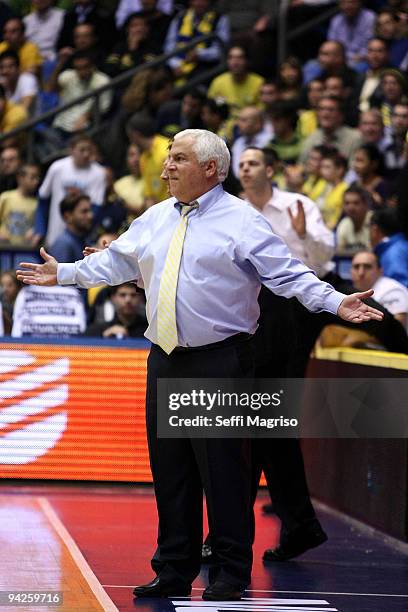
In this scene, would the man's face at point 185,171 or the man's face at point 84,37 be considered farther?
the man's face at point 84,37

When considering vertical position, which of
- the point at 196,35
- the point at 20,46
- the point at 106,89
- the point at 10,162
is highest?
the point at 196,35

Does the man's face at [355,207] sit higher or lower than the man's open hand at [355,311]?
higher

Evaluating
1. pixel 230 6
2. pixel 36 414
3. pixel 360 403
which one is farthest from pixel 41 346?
pixel 230 6

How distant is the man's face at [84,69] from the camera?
17.3 metres

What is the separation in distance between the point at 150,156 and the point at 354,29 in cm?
343

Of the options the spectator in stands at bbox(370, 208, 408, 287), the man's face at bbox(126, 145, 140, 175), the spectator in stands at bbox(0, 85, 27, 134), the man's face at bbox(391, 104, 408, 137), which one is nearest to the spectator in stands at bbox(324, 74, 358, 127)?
the man's face at bbox(391, 104, 408, 137)

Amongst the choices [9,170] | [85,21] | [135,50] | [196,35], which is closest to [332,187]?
[9,170]

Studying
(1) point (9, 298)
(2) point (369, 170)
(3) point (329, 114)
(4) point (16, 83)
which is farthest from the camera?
(4) point (16, 83)

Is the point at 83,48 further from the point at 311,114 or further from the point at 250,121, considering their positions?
the point at 311,114

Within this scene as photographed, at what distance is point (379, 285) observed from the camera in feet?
32.4

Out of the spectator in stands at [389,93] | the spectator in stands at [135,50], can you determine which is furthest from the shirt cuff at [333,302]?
the spectator in stands at [135,50]

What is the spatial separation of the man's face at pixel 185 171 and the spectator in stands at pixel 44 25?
12.5 metres

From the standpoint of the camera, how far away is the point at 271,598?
256 inches

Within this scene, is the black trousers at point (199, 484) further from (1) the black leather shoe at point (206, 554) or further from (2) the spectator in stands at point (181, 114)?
(2) the spectator in stands at point (181, 114)
